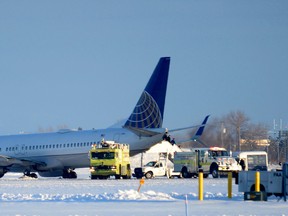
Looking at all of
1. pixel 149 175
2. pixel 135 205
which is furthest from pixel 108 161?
pixel 135 205

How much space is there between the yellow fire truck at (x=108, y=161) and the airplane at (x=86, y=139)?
134 inches

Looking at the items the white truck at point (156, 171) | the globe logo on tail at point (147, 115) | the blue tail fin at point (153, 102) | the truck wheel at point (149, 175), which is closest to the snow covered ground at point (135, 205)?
the white truck at point (156, 171)

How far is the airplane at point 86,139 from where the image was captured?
7081cm

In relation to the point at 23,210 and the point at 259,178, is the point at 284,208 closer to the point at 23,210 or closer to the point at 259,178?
the point at 259,178

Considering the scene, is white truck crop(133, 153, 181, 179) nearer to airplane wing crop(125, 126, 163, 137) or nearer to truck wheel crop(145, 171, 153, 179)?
truck wheel crop(145, 171, 153, 179)

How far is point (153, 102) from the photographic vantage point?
241 ft

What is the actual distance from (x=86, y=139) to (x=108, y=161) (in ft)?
23.4

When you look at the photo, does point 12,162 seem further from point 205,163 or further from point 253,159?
point 253,159

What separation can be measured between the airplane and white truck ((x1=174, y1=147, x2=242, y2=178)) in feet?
8.07

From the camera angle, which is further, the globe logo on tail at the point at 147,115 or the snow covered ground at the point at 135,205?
the globe logo on tail at the point at 147,115

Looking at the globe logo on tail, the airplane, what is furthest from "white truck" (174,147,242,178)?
the globe logo on tail

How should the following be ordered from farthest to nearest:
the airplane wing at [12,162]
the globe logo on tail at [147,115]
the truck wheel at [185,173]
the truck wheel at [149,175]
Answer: the airplane wing at [12,162]
the globe logo on tail at [147,115]
the truck wheel at [185,173]
the truck wheel at [149,175]

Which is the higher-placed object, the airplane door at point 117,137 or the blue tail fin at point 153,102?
the blue tail fin at point 153,102

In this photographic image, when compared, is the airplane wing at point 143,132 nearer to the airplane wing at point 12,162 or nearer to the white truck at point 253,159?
the airplane wing at point 12,162
